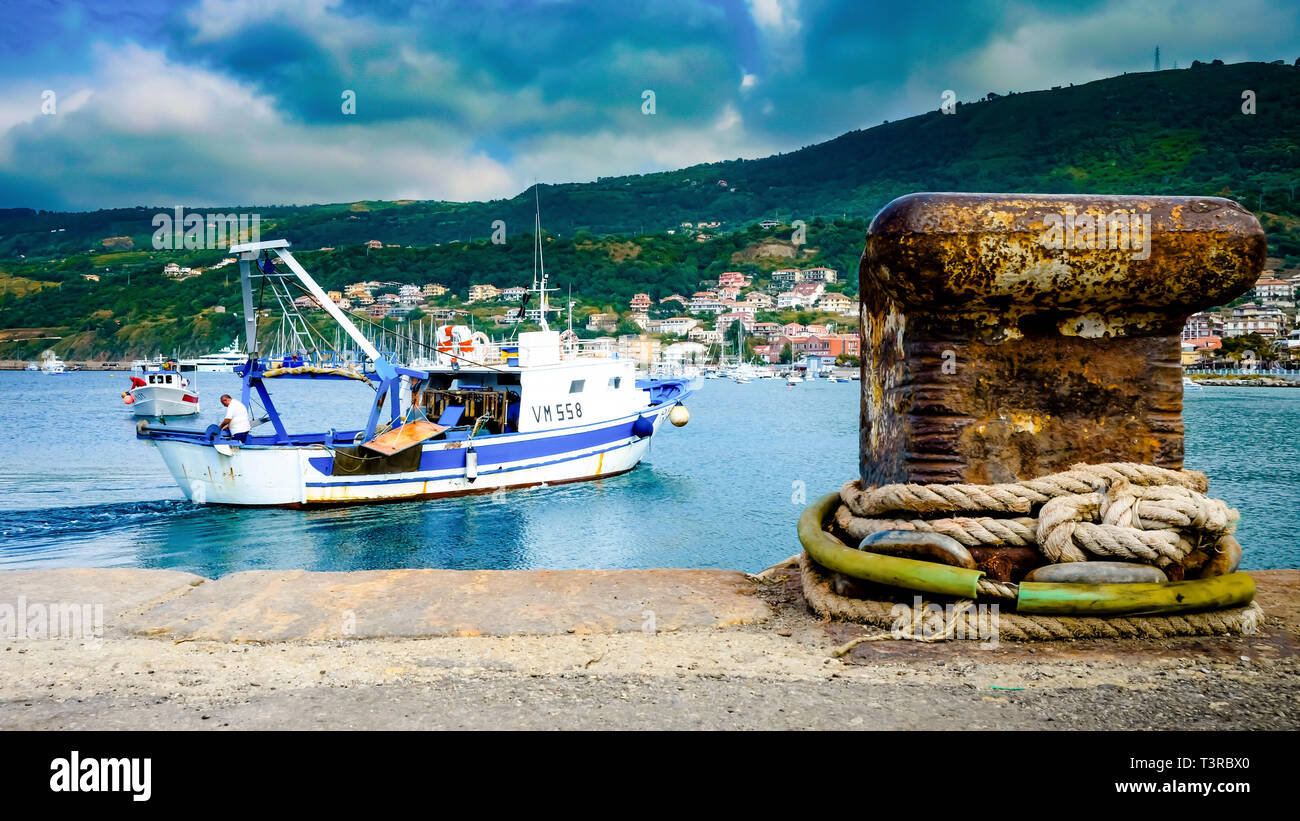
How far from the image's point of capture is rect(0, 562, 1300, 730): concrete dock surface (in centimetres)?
208

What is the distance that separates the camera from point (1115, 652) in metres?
2.54

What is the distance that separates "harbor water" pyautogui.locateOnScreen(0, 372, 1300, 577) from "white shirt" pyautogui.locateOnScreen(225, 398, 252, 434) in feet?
5.89

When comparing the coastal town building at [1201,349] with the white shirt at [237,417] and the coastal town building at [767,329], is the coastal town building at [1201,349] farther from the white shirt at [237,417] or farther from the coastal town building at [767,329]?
the white shirt at [237,417]

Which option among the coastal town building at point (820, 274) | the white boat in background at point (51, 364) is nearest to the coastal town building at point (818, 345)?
the coastal town building at point (820, 274)

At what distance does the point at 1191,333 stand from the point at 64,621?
147m

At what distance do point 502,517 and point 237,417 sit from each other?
→ 582 centimetres

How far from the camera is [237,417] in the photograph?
1909cm

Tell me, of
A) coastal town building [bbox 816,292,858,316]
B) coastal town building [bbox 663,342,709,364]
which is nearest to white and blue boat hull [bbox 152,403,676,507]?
coastal town building [bbox 663,342,709,364]

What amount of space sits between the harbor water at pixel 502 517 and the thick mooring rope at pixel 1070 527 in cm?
1294

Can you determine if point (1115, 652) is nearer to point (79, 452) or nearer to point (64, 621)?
point (64, 621)

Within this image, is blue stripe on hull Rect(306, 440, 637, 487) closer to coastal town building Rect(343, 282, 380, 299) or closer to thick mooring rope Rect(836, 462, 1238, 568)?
thick mooring rope Rect(836, 462, 1238, 568)

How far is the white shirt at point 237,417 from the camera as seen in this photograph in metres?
19.0

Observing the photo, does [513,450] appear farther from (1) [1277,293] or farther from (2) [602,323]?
(1) [1277,293]

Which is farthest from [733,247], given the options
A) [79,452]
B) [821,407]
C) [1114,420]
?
[1114,420]
